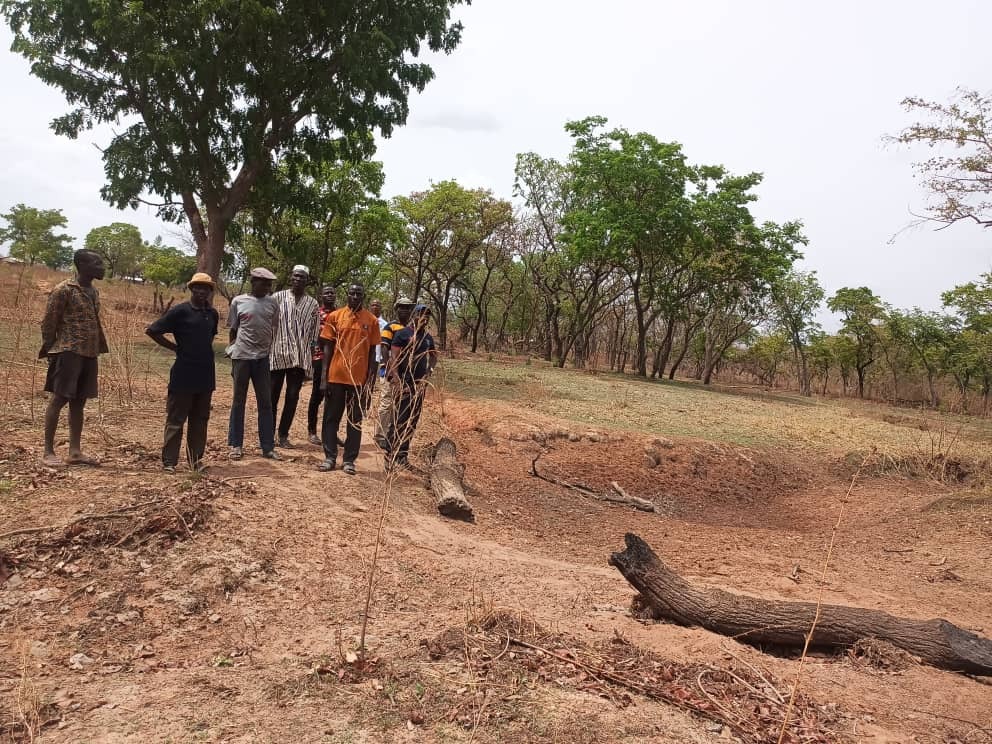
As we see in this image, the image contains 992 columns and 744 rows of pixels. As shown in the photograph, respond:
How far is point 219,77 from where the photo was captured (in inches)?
490

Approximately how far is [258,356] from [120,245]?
52.4 m

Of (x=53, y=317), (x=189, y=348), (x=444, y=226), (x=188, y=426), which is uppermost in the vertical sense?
(x=444, y=226)

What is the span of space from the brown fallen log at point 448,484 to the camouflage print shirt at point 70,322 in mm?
3171


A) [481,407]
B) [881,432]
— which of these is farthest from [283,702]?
[881,432]

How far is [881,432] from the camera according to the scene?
12898 millimetres

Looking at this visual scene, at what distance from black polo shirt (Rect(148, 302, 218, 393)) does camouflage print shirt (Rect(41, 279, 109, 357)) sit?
0.45 meters

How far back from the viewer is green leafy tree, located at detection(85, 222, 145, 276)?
46.7 meters

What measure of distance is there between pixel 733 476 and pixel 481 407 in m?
4.18

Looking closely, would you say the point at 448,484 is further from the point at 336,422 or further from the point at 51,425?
the point at 51,425

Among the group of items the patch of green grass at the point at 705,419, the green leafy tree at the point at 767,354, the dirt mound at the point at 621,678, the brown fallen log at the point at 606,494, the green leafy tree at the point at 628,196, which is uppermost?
the green leafy tree at the point at 628,196

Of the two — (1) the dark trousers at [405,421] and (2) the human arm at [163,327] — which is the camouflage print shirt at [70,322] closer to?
(2) the human arm at [163,327]

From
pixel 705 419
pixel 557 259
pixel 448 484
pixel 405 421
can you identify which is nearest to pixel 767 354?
pixel 557 259

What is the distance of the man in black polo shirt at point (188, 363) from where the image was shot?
4.71 meters

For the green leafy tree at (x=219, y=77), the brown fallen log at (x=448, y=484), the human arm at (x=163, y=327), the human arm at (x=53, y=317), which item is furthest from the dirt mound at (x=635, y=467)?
the green leafy tree at (x=219, y=77)
